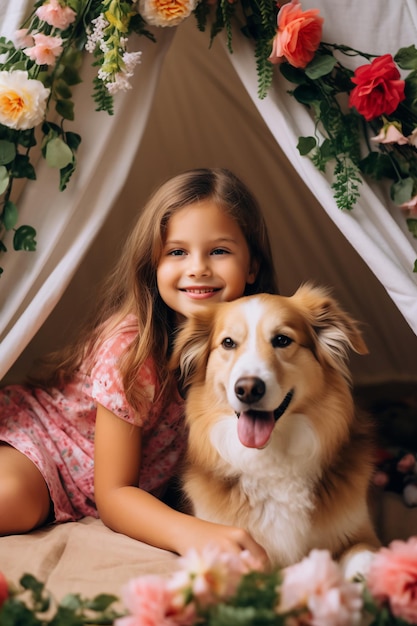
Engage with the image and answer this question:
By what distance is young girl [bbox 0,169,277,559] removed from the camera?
6.43 feet

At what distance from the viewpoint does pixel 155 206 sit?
2.19m

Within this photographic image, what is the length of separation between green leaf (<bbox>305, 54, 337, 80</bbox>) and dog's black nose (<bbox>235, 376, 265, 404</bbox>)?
0.84m

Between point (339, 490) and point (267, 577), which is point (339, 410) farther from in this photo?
point (267, 577)

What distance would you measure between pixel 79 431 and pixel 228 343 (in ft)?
2.37

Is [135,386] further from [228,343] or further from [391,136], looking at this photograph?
[391,136]

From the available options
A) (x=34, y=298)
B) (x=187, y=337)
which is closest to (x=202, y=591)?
(x=187, y=337)

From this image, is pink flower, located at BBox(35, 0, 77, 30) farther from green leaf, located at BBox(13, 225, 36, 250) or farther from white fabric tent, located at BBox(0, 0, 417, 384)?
green leaf, located at BBox(13, 225, 36, 250)

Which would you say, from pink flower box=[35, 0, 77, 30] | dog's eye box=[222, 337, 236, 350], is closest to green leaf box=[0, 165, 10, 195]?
pink flower box=[35, 0, 77, 30]

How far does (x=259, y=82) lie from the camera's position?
6.25ft

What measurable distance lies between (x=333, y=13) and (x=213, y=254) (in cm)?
74

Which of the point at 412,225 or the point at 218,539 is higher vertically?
the point at 412,225

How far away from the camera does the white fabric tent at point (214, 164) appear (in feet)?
6.30

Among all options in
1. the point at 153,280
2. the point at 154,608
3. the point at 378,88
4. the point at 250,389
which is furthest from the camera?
the point at 153,280

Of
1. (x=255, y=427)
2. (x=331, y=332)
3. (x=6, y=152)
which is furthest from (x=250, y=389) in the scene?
(x=6, y=152)
